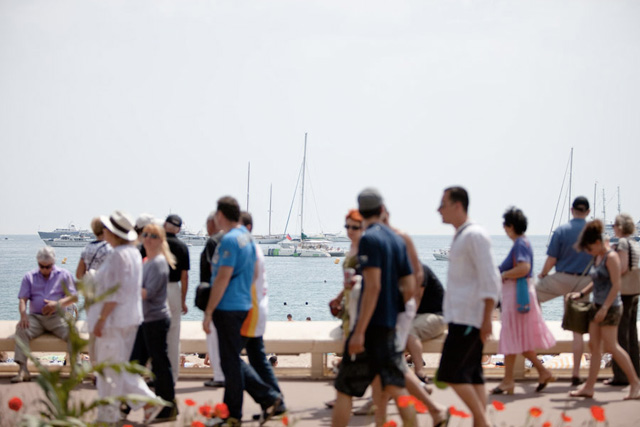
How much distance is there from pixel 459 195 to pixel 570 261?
116 inches

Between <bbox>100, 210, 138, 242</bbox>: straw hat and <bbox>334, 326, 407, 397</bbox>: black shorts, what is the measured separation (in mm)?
1922

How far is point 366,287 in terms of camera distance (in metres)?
5.20

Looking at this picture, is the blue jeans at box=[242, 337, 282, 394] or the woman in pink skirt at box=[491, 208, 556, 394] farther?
the woman in pink skirt at box=[491, 208, 556, 394]

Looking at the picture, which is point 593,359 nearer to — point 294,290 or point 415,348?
point 415,348

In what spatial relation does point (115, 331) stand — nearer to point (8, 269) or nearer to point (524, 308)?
point (524, 308)

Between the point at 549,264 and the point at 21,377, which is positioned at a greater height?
the point at 549,264

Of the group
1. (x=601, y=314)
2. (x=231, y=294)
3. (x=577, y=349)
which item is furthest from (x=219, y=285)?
(x=577, y=349)

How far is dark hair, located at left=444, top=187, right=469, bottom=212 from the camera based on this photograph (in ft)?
18.9

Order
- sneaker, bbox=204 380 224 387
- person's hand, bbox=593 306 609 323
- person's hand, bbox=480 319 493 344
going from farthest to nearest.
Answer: sneaker, bbox=204 380 224 387 → person's hand, bbox=593 306 609 323 → person's hand, bbox=480 319 493 344

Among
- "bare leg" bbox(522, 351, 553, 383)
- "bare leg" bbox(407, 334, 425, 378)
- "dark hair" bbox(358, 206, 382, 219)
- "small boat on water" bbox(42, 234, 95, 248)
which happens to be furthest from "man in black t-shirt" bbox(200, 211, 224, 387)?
"small boat on water" bbox(42, 234, 95, 248)

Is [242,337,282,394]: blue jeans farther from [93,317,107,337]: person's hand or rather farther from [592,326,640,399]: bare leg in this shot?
[592,326,640,399]: bare leg

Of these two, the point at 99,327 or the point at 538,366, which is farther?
the point at 538,366

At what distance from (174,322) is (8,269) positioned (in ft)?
355

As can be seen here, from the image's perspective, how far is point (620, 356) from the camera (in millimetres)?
7395
